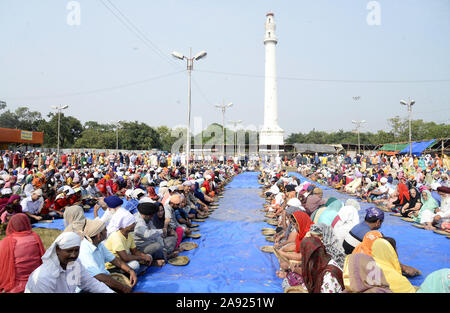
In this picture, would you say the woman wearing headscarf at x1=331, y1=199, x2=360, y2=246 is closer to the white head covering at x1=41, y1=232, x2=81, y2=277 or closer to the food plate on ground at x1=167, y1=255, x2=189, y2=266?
the food plate on ground at x1=167, y1=255, x2=189, y2=266

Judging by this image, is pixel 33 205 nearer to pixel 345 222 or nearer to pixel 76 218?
pixel 76 218

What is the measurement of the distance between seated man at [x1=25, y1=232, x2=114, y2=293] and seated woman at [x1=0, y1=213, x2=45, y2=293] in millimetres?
827

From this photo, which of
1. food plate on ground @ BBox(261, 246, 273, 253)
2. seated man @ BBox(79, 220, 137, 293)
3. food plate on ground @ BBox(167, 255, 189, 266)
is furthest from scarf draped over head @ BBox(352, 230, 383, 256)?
seated man @ BBox(79, 220, 137, 293)

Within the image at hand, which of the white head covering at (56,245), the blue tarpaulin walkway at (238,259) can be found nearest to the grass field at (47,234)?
the blue tarpaulin walkway at (238,259)

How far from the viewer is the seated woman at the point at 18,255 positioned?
2.98m

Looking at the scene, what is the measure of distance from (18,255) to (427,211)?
8.28 meters

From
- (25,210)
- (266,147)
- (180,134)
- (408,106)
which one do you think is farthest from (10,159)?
(180,134)

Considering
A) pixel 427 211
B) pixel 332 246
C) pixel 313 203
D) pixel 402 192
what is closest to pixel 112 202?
pixel 332 246

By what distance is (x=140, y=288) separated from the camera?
3816mm

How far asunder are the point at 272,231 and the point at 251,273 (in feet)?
7.31

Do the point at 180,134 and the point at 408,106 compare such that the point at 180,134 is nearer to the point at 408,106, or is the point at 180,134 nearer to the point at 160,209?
the point at 408,106

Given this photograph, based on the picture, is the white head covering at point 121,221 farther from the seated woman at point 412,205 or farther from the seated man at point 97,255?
the seated woman at point 412,205

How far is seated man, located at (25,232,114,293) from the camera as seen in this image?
2.37m

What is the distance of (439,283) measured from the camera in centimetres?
234
